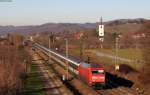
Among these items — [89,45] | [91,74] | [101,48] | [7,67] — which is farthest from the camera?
[89,45]

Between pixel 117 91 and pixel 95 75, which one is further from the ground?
pixel 95 75

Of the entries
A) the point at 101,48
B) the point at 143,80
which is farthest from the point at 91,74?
the point at 101,48

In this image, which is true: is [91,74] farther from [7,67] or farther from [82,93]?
[7,67]

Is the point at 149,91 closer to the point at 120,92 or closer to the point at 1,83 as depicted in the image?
the point at 120,92

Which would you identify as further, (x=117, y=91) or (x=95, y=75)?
(x=117, y=91)

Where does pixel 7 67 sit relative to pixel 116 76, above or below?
above

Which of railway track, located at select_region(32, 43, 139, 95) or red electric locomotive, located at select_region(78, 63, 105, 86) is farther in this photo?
red electric locomotive, located at select_region(78, 63, 105, 86)

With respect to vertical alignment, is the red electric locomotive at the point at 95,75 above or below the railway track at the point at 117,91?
above

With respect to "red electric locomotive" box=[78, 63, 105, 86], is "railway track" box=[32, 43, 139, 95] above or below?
below

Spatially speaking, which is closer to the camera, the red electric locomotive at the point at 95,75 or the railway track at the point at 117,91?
the railway track at the point at 117,91

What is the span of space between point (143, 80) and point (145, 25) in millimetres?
8296

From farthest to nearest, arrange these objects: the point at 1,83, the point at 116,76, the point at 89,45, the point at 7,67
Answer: the point at 89,45, the point at 116,76, the point at 7,67, the point at 1,83

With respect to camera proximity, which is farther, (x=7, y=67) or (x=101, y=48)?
(x=101, y=48)

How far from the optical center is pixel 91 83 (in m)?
47.8
